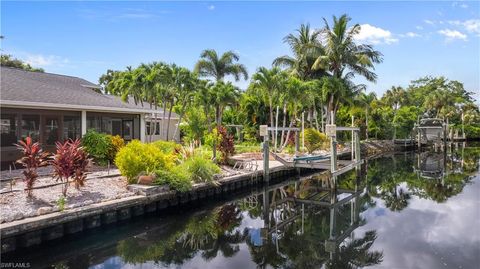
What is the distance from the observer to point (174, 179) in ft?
40.5

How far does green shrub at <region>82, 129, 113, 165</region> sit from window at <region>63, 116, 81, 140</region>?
119 cm

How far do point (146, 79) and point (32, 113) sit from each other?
1207 centimetres

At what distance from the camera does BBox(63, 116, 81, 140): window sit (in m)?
16.5

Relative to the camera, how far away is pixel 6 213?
8.35m

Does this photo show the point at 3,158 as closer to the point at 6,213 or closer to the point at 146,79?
the point at 6,213

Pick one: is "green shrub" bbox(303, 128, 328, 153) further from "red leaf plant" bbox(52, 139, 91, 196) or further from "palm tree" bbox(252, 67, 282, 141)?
"red leaf plant" bbox(52, 139, 91, 196)

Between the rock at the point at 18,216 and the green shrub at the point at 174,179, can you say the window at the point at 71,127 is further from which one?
the rock at the point at 18,216

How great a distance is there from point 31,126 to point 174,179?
291 inches

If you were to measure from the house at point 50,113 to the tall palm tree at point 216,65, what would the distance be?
58.6ft

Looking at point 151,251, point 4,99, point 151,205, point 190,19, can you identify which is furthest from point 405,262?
point 4,99

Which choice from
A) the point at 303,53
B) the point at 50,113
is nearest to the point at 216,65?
the point at 303,53

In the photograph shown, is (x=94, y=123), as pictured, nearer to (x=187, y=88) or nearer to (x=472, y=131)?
(x=187, y=88)

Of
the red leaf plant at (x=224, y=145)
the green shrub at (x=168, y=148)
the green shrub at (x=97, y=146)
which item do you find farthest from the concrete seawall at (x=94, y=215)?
the green shrub at (x=97, y=146)

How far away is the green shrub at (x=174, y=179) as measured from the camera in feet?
40.2
